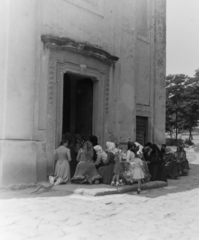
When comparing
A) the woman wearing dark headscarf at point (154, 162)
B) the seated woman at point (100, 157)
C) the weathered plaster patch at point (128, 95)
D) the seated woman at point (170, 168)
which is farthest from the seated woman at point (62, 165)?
the seated woman at point (170, 168)

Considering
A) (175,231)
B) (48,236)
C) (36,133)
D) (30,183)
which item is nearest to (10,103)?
(36,133)

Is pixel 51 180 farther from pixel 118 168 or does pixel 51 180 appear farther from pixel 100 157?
pixel 118 168

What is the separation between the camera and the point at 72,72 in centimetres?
995

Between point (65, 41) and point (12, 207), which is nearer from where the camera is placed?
point (12, 207)

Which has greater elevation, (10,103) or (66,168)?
(10,103)

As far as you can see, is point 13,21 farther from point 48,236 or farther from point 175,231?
point 175,231

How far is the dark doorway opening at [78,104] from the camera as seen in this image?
36.9ft

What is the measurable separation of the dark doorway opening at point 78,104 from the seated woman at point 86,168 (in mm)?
2181

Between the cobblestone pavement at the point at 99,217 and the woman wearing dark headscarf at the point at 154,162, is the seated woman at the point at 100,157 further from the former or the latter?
the cobblestone pavement at the point at 99,217

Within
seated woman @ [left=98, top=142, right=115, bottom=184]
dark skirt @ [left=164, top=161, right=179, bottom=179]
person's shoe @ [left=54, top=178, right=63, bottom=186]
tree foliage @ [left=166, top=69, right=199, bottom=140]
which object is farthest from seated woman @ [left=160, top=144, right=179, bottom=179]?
tree foliage @ [left=166, top=69, right=199, bottom=140]

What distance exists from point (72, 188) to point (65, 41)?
4.49 meters

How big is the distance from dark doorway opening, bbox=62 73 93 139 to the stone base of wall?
290 centimetres

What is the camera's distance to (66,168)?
338 inches

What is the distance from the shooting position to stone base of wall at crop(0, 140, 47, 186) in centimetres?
784
